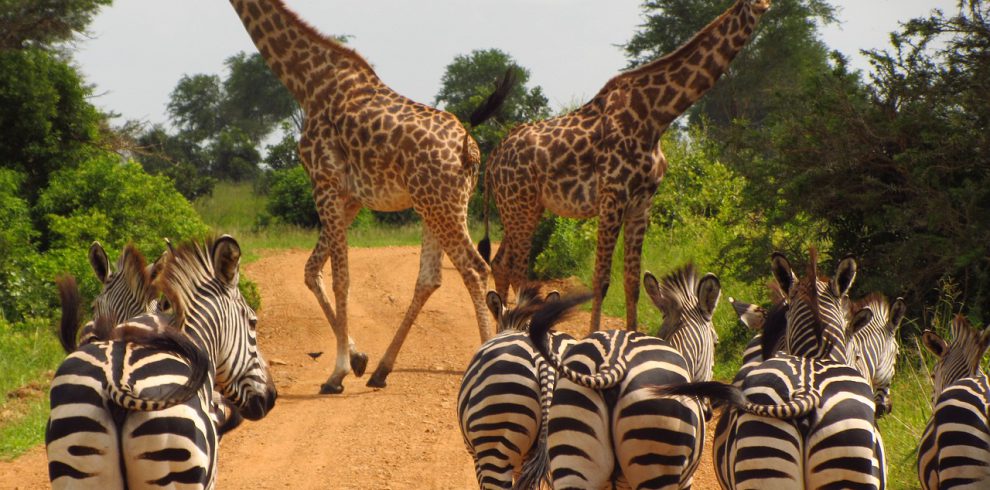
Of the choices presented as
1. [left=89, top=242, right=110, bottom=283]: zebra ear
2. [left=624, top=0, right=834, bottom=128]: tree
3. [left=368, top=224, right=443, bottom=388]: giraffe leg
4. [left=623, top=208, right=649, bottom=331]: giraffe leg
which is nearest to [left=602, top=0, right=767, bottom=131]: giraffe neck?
[left=623, top=208, right=649, bottom=331]: giraffe leg

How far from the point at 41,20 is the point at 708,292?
1267cm

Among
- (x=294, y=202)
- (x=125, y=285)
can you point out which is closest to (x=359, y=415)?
(x=125, y=285)

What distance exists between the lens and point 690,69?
31.7 ft

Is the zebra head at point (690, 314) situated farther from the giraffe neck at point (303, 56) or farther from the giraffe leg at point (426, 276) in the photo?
the giraffe neck at point (303, 56)

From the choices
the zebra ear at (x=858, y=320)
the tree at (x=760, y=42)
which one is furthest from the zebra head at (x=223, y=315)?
the tree at (x=760, y=42)

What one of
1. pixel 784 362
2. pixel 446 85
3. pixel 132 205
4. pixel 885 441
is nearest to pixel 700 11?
pixel 446 85

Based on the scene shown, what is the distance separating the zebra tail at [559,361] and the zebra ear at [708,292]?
110 centimetres

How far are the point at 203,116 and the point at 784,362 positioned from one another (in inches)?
1817

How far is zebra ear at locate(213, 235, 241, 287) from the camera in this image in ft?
15.3

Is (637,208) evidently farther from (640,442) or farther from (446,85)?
(446,85)

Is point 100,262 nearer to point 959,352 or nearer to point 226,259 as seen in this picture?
point 226,259

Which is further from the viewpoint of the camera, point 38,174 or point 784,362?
point 38,174

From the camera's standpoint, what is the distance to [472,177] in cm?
968

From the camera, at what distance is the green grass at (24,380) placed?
7.96 metres
